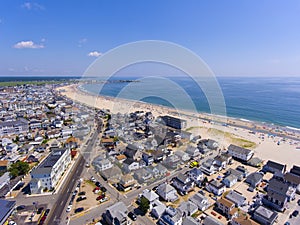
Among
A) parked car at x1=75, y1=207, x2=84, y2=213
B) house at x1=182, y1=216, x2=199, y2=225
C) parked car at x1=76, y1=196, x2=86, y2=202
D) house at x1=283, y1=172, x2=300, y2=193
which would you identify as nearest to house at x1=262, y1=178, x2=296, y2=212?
house at x1=283, y1=172, x2=300, y2=193

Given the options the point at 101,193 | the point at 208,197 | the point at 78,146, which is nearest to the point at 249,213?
the point at 208,197

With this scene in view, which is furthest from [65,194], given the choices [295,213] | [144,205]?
[295,213]

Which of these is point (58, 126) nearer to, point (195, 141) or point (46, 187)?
point (46, 187)

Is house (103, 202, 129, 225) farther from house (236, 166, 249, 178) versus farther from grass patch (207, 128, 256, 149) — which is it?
grass patch (207, 128, 256, 149)

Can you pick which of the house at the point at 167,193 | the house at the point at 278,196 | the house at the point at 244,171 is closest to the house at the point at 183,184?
the house at the point at 167,193

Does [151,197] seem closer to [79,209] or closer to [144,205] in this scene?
[144,205]

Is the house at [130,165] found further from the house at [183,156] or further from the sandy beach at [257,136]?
the sandy beach at [257,136]
